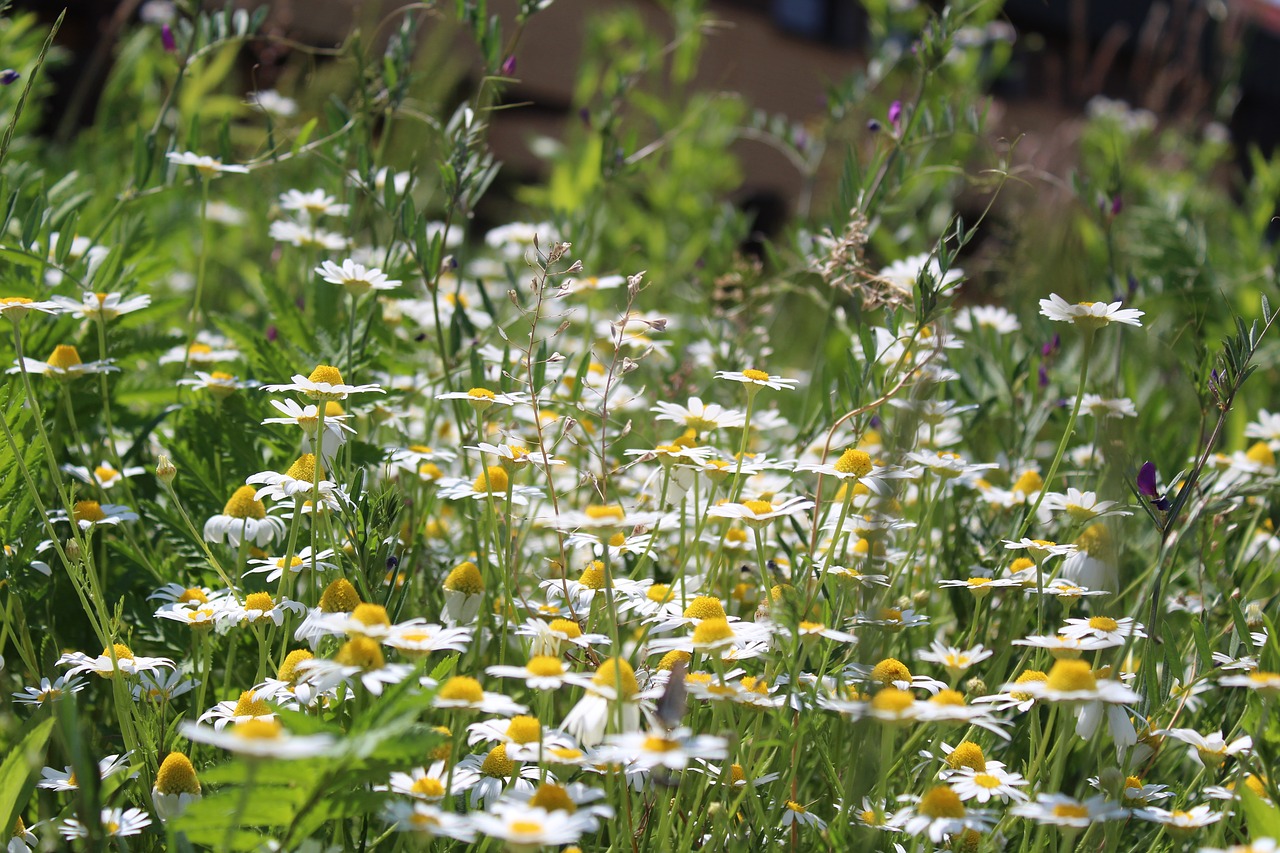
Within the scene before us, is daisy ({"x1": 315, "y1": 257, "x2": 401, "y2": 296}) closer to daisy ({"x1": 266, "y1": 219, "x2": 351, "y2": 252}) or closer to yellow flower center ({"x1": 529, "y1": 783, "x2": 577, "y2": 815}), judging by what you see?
daisy ({"x1": 266, "y1": 219, "x2": 351, "y2": 252})

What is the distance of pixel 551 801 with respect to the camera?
770mm

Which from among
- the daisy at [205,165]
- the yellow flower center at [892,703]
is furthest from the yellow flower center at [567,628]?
the daisy at [205,165]

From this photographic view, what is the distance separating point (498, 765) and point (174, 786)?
0.27 m

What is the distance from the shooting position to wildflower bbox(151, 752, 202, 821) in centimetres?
93

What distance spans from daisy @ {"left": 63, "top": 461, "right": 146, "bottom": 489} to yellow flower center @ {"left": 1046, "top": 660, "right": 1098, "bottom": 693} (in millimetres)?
1043

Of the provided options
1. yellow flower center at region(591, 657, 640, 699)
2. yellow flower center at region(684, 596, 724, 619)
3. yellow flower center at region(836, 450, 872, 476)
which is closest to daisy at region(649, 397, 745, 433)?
yellow flower center at region(836, 450, 872, 476)

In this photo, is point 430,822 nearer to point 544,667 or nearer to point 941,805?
point 544,667

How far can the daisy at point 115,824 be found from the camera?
0.89 meters

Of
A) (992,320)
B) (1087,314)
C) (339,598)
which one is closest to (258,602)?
(339,598)

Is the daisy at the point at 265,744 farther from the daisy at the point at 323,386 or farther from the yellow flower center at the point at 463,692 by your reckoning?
the daisy at the point at 323,386

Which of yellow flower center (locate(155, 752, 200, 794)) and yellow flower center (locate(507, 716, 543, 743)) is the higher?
yellow flower center (locate(507, 716, 543, 743))

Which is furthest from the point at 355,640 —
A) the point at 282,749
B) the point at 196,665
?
the point at 196,665

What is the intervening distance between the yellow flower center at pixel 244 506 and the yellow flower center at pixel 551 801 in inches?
23.5

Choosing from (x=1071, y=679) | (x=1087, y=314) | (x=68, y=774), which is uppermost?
(x=1087, y=314)
